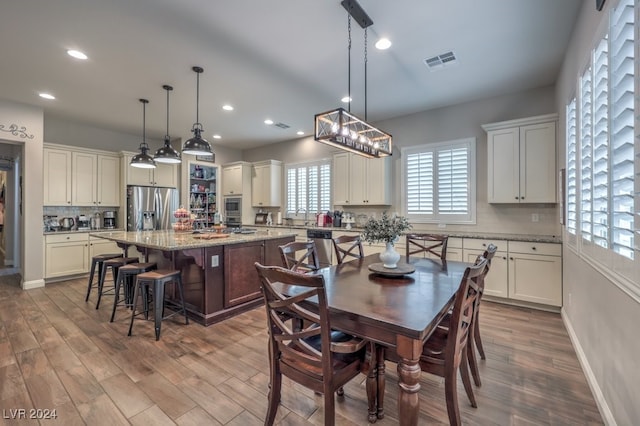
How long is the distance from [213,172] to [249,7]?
5.53 m

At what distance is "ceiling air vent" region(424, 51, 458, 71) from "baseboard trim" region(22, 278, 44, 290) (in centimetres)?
658

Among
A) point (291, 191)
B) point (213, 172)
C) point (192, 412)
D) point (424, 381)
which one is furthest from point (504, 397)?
point (213, 172)

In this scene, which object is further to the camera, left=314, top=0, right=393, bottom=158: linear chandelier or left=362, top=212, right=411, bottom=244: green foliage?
left=314, top=0, right=393, bottom=158: linear chandelier

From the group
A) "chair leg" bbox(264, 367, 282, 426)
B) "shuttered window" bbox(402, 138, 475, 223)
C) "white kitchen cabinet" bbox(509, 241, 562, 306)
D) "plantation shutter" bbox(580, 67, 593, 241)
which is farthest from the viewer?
"shuttered window" bbox(402, 138, 475, 223)

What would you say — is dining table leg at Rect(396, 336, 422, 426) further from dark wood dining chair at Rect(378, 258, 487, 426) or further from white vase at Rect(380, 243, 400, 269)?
white vase at Rect(380, 243, 400, 269)

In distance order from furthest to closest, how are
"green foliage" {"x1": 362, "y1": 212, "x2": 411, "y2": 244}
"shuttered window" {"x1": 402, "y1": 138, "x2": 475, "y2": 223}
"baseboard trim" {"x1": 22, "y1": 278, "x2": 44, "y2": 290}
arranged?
"baseboard trim" {"x1": 22, "y1": 278, "x2": 44, "y2": 290} → "shuttered window" {"x1": 402, "y1": 138, "x2": 475, "y2": 223} → "green foliage" {"x1": 362, "y1": 212, "x2": 411, "y2": 244}

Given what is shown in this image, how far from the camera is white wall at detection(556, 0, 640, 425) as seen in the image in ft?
4.66

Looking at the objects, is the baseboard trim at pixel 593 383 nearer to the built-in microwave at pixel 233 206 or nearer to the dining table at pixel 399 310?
the dining table at pixel 399 310

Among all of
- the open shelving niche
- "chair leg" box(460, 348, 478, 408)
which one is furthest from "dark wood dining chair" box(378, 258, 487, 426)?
the open shelving niche

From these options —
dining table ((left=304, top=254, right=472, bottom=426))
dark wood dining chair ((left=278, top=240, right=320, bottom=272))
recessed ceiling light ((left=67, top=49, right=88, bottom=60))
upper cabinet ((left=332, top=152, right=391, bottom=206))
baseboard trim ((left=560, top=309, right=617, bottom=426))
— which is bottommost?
baseboard trim ((left=560, top=309, right=617, bottom=426))

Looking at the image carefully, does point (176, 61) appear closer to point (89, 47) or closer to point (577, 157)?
point (89, 47)

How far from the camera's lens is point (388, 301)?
1.64m

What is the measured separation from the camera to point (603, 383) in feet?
5.99

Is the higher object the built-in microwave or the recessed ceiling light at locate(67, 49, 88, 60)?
the recessed ceiling light at locate(67, 49, 88, 60)
